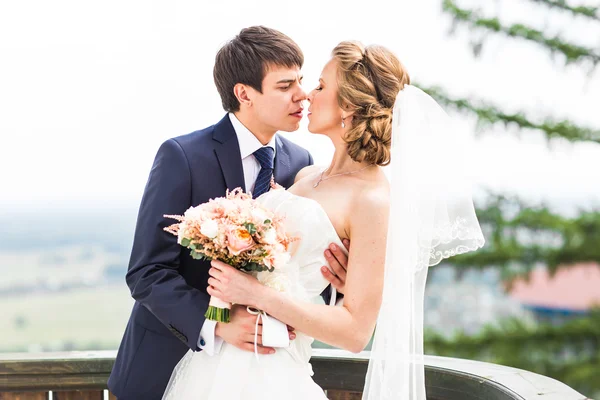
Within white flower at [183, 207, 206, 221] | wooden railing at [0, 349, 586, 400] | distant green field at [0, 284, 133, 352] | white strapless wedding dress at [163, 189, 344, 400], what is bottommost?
distant green field at [0, 284, 133, 352]

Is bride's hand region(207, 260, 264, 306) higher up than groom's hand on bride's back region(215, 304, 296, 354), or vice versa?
bride's hand region(207, 260, 264, 306)

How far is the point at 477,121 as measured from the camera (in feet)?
34.9

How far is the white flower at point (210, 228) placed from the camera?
205 cm

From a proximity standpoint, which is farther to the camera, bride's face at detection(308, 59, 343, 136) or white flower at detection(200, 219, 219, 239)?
bride's face at detection(308, 59, 343, 136)

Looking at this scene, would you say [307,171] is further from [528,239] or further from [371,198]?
[528,239]

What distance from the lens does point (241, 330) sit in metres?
2.29

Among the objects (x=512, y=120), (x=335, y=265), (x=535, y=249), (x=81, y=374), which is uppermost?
(x=335, y=265)

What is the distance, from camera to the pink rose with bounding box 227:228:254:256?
2043 millimetres

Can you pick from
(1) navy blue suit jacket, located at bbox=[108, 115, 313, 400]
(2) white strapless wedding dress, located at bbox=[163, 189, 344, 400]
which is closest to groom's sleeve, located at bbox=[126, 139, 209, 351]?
(1) navy blue suit jacket, located at bbox=[108, 115, 313, 400]

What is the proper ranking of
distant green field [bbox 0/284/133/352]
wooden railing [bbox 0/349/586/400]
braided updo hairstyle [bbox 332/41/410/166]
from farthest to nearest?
1. distant green field [bbox 0/284/133/352]
2. wooden railing [bbox 0/349/586/400]
3. braided updo hairstyle [bbox 332/41/410/166]

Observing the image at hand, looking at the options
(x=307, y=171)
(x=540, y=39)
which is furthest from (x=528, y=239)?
(x=307, y=171)

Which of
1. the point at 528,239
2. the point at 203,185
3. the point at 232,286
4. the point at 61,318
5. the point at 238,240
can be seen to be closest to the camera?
the point at 238,240

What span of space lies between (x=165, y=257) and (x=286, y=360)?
0.52 metres

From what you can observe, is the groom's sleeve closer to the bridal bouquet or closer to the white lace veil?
the bridal bouquet
